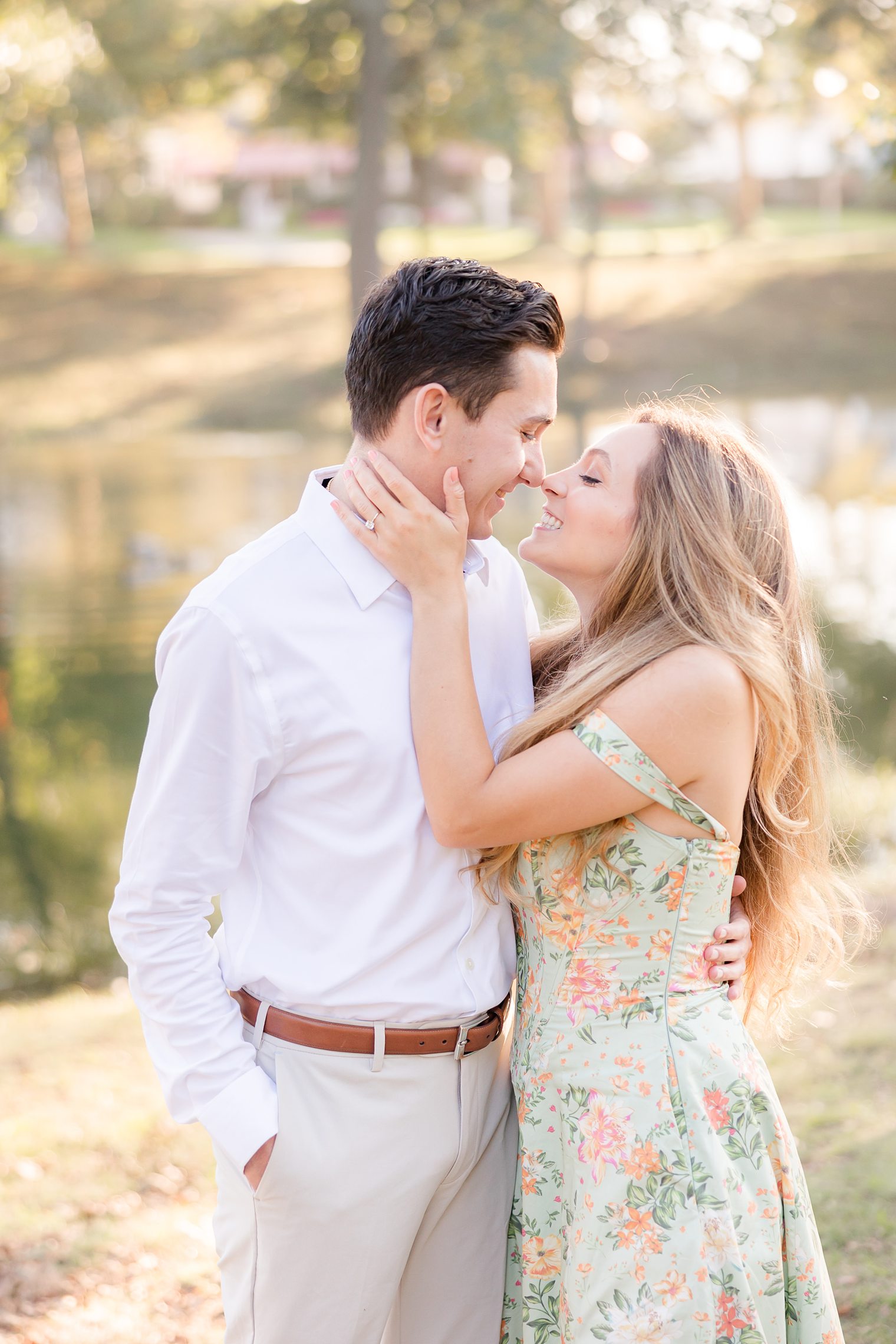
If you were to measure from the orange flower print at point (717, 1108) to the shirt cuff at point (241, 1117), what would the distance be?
699mm

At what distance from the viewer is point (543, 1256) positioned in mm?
2266

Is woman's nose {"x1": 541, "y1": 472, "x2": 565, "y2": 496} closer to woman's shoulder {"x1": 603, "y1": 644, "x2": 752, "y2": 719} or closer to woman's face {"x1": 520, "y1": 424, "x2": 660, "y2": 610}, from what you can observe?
woman's face {"x1": 520, "y1": 424, "x2": 660, "y2": 610}

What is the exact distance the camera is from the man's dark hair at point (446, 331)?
2.10m

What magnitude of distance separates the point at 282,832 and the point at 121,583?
12959mm

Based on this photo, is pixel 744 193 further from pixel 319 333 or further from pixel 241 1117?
pixel 241 1117

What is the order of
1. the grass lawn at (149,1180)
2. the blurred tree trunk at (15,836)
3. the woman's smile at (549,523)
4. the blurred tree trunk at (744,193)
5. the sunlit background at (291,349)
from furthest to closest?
the blurred tree trunk at (744,193), the blurred tree trunk at (15,836), the sunlit background at (291,349), the grass lawn at (149,1180), the woman's smile at (549,523)

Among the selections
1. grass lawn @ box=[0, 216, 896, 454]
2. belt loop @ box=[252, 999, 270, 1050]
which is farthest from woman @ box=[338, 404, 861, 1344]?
grass lawn @ box=[0, 216, 896, 454]

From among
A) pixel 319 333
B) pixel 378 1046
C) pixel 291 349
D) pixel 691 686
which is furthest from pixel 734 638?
pixel 319 333

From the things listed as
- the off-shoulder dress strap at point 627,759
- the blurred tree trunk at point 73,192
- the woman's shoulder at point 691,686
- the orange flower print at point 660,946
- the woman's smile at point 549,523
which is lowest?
the orange flower print at point 660,946

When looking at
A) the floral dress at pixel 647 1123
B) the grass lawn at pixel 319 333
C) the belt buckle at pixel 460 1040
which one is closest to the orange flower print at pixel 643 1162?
the floral dress at pixel 647 1123

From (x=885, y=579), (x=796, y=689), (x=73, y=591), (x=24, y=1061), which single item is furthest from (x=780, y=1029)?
(x=73, y=591)

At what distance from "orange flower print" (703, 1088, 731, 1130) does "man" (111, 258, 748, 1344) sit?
1.26 feet

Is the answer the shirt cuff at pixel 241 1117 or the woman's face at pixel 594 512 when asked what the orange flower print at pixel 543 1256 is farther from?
the woman's face at pixel 594 512

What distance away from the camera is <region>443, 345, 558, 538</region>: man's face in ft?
7.07
